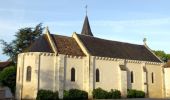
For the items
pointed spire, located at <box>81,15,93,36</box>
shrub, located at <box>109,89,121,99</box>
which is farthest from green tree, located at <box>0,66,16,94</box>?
shrub, located at <box>109,89,121,99</box>

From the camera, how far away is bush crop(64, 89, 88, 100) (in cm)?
3859

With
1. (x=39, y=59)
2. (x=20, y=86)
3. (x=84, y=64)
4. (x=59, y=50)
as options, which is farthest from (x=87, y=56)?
(x=20, y=86)

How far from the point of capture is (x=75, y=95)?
129 feet

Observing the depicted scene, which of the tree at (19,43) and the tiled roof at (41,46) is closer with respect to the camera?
the tiled roof at (41,46)

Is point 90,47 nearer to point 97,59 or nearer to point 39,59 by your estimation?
point 97,59

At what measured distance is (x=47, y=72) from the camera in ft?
126

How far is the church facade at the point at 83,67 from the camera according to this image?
126ft

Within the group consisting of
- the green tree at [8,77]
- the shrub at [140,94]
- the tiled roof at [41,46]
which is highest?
the tiled roof at [41,46]

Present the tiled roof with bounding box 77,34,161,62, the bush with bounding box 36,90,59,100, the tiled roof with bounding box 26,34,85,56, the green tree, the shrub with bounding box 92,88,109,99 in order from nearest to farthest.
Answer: the bush with bounding box 36,90,59,100 → the tiled roof with bounding box 26,34,85,56 → the shrub with bounding box 92,88,109,99 → the tiled roof with bounding box 77,34,161,62 → the green tree

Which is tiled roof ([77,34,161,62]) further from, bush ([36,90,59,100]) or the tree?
the tree

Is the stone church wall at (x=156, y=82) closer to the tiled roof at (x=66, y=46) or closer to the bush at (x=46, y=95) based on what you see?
the tiled roof at (x=66, y=46)

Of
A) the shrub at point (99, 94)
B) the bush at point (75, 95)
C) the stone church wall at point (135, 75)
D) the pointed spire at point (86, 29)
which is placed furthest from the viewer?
the pointed spire at point (86, 29)

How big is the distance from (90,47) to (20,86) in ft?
40.7

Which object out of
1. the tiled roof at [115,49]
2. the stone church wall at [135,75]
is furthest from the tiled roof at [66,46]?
the stone church wall at [135,75]
